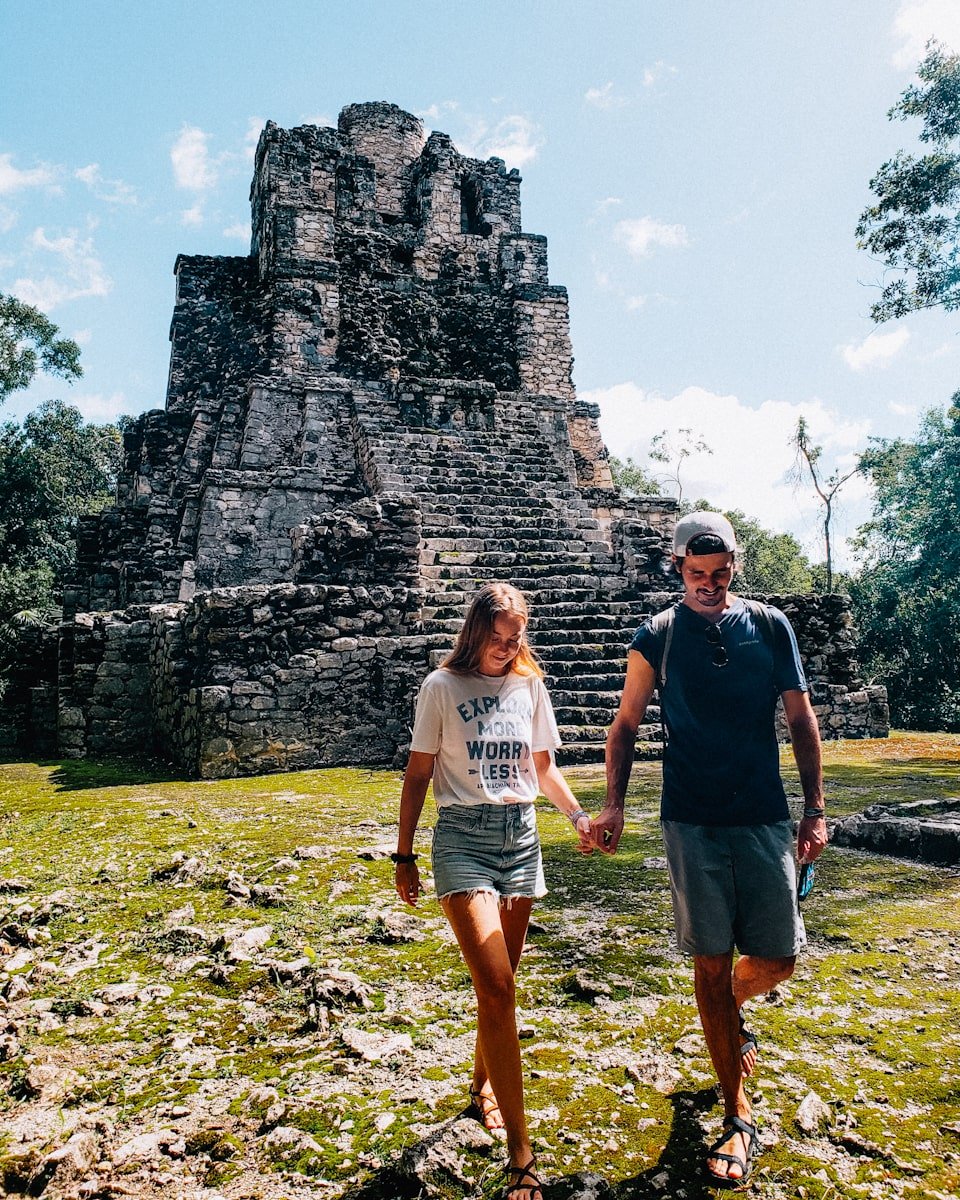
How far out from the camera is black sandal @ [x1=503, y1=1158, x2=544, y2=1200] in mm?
1670

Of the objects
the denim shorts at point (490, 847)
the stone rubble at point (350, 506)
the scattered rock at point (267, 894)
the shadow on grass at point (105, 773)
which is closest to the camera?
the denim shorts at point (490, 847)

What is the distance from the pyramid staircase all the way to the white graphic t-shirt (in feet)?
17.9

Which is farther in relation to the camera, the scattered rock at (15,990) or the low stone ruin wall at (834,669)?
the low stone ruin wall at (834,669)

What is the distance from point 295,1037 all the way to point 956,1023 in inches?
82.6

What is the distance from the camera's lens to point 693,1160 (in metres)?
1.81

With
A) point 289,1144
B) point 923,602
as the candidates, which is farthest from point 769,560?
point 289,1144

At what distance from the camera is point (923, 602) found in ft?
58.3

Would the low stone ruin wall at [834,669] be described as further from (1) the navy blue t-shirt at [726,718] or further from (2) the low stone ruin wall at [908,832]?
(1) the navy blue t-shirt at [726,718]

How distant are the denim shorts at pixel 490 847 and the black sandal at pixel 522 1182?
589mm

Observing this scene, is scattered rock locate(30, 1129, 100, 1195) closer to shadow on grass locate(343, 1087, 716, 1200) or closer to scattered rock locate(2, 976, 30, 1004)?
shadow on grass locate(343, 1087, 716, 1200)

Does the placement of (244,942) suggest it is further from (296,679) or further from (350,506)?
(350,506)

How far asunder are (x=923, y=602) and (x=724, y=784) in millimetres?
18506

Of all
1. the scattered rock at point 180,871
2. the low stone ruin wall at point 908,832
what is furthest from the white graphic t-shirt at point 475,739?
the low stone ruin wall at point 908,832

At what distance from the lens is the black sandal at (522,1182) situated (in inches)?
65.7
